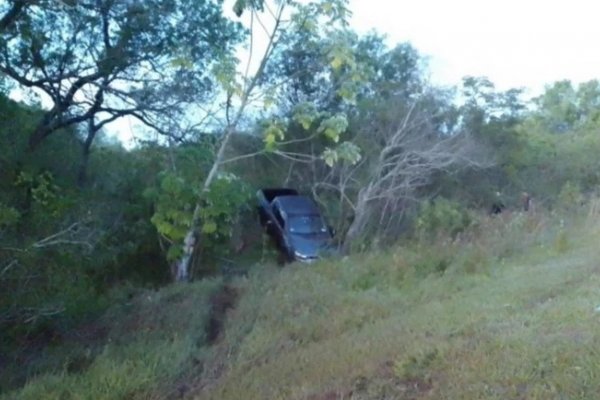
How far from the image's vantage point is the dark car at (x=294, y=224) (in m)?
16.7

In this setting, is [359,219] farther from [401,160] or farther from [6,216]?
[6,216]

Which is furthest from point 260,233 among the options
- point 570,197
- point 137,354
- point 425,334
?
point 425,334

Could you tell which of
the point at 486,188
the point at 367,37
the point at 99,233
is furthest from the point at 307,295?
the point at 367,37

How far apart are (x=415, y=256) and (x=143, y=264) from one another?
260 inches

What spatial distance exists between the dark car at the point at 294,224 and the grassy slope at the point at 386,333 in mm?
4820

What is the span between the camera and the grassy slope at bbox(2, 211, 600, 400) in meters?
4.97

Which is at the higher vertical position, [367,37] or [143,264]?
[367,37]

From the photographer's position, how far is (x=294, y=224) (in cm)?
1734

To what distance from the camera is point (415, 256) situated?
11078mm

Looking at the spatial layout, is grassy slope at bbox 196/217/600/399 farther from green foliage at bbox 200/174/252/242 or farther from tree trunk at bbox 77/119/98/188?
tree trunk at bbox 77/119/98/188

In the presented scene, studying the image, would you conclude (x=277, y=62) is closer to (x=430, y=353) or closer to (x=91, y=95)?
(x=91, y=95)

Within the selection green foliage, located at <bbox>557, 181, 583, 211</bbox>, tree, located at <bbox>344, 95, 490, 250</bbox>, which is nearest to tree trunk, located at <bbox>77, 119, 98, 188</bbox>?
tree, located at <bbox>344, 95, 490, 250</bbox>

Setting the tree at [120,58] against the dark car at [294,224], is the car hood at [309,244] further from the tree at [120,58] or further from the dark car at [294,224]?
the tree at [120,58]

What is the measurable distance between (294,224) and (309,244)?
30.6 inches
